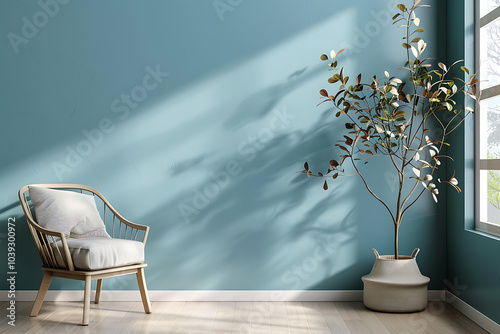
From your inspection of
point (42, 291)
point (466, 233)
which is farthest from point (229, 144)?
point (466, 233)

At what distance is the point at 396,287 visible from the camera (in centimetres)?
336

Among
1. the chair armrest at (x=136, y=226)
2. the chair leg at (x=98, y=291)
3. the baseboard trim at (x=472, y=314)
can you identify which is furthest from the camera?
the chair leg at (x=98, y=291)

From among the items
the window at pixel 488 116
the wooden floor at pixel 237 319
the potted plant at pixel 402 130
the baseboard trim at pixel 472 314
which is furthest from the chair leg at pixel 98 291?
the window at pixel 488 116

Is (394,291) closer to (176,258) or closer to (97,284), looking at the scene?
(176,258)

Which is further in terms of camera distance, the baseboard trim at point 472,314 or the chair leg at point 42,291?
the chair leg at point 42,291

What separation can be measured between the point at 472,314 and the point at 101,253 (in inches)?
92.3

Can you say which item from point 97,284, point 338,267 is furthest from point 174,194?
point 338,267

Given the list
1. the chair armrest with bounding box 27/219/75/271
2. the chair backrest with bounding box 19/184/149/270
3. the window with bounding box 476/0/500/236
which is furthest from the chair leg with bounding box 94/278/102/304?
the window with bounding box 476/0/500/236

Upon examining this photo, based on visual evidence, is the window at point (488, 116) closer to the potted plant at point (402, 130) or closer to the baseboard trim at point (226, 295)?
the potted plant at point (402, 130)

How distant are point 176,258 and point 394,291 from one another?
156cm

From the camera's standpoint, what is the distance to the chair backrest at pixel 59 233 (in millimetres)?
3127

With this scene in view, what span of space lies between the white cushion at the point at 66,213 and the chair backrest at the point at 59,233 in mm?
64

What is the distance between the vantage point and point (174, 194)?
374cm

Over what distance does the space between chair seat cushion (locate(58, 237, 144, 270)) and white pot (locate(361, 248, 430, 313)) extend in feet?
5.23
